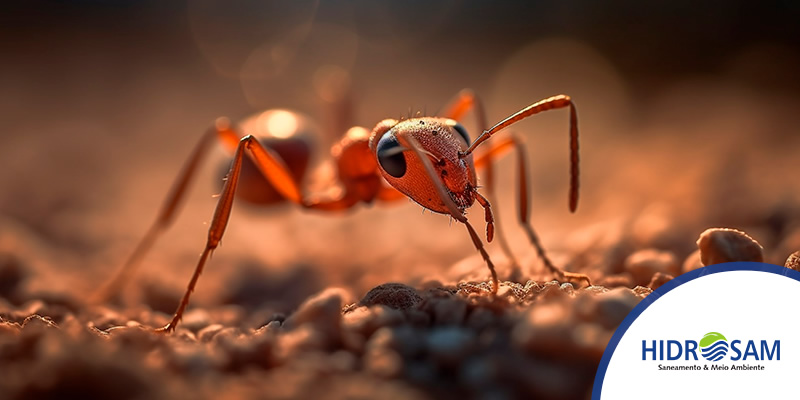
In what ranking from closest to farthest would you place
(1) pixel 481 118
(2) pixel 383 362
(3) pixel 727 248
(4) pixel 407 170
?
(2) pixel 383 362 → (3) pixel 727 248 → (4) pixel 407 170 → (1) pixel 481 118

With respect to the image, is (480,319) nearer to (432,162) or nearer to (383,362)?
(383,362)

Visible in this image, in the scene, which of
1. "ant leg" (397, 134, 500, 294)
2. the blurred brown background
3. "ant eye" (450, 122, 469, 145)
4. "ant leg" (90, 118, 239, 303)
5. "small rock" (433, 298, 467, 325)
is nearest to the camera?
"small rock" (433, 298, 467, 325)

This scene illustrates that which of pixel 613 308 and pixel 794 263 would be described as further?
pixel 794 263

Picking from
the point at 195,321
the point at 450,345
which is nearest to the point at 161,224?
the point at 195,321

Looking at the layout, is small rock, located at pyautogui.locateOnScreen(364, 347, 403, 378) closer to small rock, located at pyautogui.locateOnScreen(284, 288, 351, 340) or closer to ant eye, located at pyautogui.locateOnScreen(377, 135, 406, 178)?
small rock, located at pyautogui.locateOnScreen(284, 288, 351, 340)

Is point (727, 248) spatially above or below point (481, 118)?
below

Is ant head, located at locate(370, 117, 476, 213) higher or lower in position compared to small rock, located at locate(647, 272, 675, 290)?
higher

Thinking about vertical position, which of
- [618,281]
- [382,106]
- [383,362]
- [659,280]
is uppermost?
[382,106]

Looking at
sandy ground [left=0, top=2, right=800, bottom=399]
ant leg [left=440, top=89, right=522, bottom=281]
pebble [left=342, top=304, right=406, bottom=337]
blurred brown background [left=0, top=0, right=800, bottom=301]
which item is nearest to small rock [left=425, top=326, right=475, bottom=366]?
sandy ground [left=0, top=2, right=800, bottom=399]
